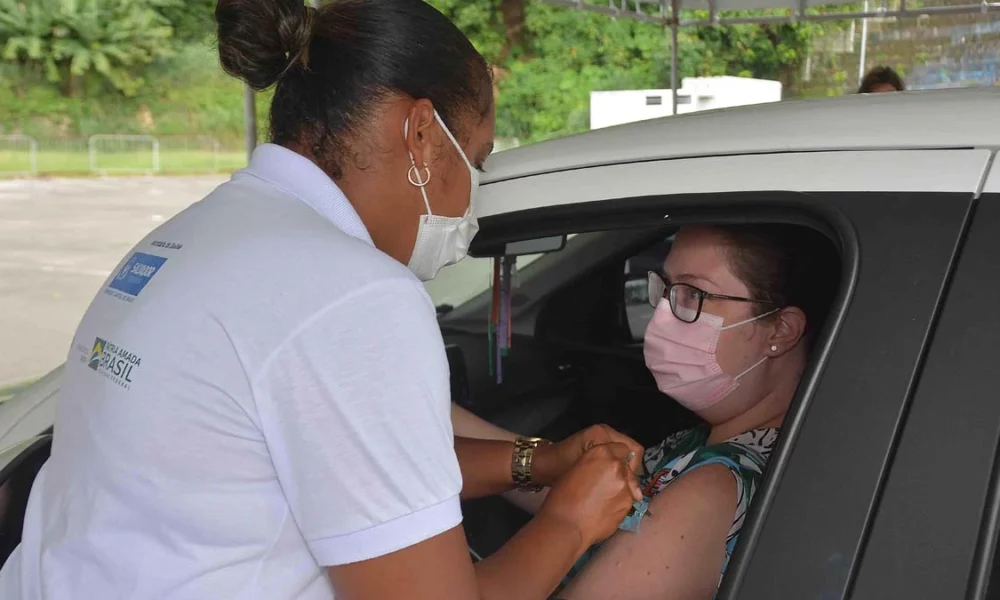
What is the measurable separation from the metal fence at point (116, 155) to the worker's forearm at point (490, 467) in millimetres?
20611

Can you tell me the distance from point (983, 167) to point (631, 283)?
1549 mm

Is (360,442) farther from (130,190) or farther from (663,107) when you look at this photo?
(130,190)

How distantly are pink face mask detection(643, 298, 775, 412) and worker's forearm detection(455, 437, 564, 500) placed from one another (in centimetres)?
24

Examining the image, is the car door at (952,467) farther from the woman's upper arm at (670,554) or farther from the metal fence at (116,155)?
the metal fence at (116,155)

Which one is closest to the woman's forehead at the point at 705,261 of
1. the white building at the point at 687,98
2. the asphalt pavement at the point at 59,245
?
the asphalt pavement at the point at 59,245

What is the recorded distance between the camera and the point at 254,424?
0.94 meters

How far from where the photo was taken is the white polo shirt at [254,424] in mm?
915

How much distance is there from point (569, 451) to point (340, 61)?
73 centimetres

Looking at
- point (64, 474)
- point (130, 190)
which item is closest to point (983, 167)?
point (64, 474)

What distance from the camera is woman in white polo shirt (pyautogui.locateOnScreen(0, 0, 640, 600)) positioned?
92cm

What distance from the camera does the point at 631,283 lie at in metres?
2.54

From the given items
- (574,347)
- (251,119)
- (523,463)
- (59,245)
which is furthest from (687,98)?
(523,463)

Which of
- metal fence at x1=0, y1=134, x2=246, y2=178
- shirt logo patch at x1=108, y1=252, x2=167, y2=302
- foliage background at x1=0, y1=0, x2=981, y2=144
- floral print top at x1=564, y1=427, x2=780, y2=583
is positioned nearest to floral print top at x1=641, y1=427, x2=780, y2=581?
floral print top at x1=564, y1=427, x2=780, y2=583

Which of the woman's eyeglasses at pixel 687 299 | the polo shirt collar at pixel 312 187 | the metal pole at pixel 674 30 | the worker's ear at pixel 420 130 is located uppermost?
the metal pole at pixel 674 30
